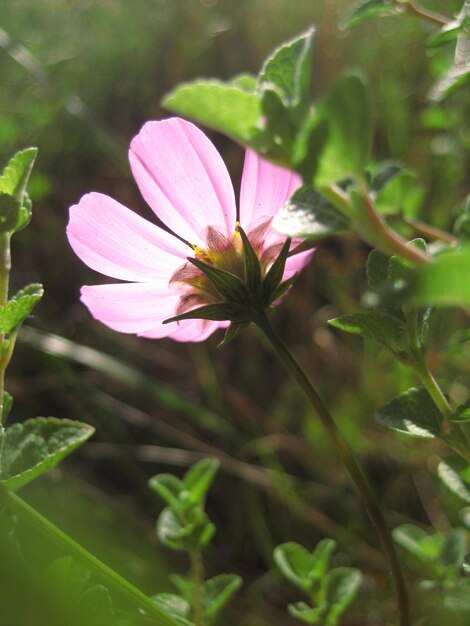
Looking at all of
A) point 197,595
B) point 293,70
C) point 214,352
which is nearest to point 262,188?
point 293,70

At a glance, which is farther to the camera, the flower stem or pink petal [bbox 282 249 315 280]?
pink petal [bbox 282 249 315 280]

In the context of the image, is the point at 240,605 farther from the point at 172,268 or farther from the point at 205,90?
the point at 205,90

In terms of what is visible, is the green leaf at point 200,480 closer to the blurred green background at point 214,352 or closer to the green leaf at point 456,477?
the green leaf at point 456,477

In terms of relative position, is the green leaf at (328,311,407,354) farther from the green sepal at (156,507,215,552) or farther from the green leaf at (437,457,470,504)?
the green sepal at (156,507,215,552)

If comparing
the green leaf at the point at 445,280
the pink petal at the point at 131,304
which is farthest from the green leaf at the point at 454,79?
the green leaf at the point at 445,280

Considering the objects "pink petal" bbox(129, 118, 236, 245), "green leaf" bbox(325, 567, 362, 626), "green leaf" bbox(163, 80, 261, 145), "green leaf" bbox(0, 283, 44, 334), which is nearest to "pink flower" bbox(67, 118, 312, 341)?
"pink petal" bbox(129, 118, 236, 245)

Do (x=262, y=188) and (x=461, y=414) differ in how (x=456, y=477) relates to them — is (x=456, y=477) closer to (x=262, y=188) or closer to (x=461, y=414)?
(x=461, y=414)

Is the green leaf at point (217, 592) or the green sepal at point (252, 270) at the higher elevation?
the green sepal at point (252, 270)
